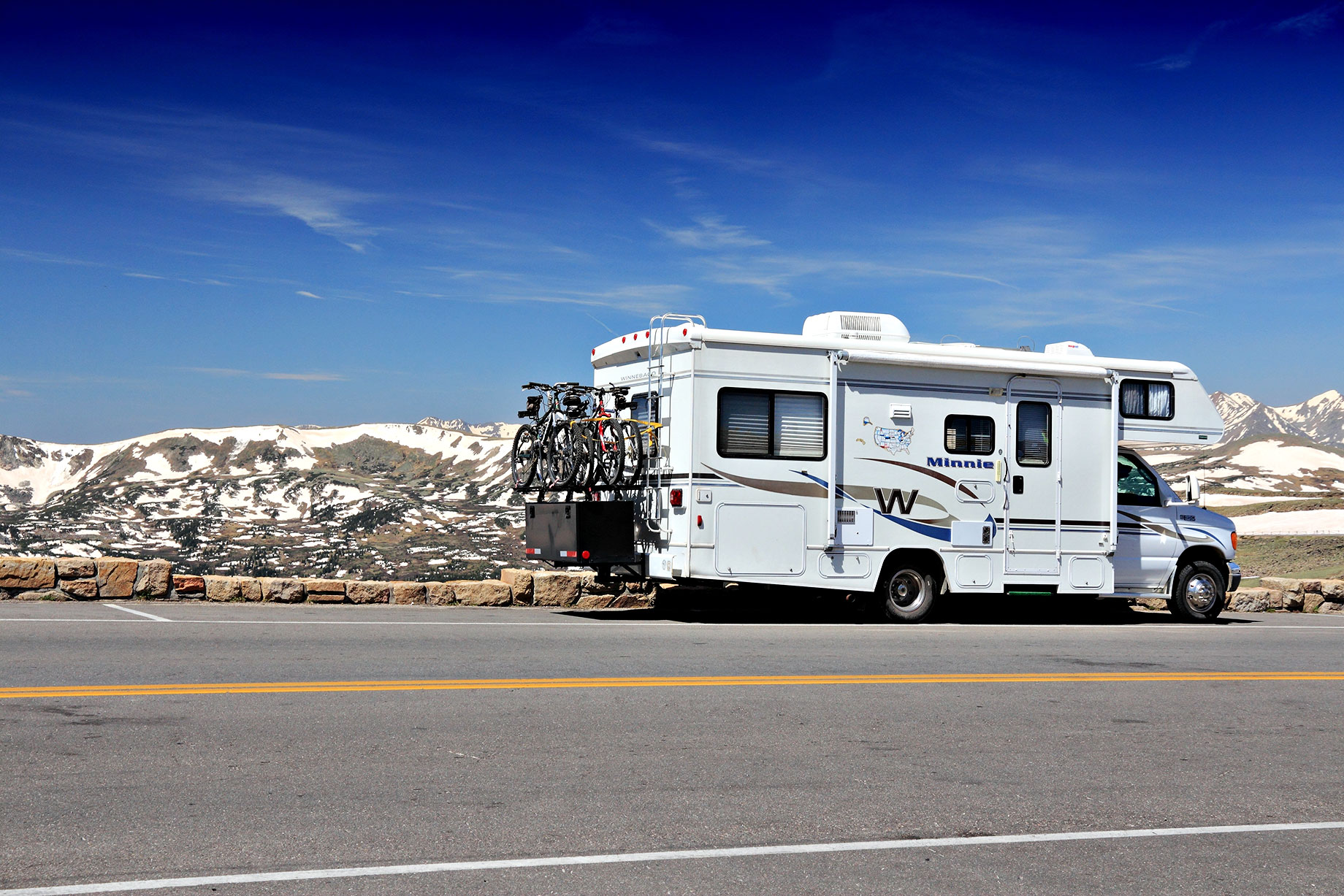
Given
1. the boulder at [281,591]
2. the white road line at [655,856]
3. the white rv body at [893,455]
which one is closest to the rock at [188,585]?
the boulder at [281,591]

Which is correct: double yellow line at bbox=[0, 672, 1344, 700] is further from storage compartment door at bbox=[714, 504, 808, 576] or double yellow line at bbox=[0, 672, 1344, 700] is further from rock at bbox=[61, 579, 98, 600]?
rock at bbox=[61, 579, 98, 600]

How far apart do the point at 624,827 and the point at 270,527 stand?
5479 centimetres

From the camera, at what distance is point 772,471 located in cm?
1359

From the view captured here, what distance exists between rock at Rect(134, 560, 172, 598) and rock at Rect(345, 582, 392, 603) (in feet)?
7.03

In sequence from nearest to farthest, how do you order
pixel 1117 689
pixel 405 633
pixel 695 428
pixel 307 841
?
pixel 307 841 → pixel 1117 689 → pixel 405 633 → pixel 695 428

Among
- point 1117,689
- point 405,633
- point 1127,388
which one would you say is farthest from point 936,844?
point 1127,388

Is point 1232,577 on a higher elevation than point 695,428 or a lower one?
lower

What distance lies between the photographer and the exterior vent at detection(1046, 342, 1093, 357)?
15.2m

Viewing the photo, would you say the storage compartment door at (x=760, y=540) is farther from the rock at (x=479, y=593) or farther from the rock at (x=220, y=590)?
the rock at (x=220, y=590)

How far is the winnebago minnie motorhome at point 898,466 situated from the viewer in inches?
529

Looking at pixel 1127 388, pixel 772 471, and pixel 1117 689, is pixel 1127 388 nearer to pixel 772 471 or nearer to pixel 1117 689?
pixel 772 471

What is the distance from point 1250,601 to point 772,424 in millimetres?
9916

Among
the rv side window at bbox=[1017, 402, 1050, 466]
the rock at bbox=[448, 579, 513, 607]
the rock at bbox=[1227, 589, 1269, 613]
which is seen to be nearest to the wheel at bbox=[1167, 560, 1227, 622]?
the rv side window at bbox=[1017, 402, 1050, 466]

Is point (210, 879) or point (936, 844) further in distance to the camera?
point (936, 844)
